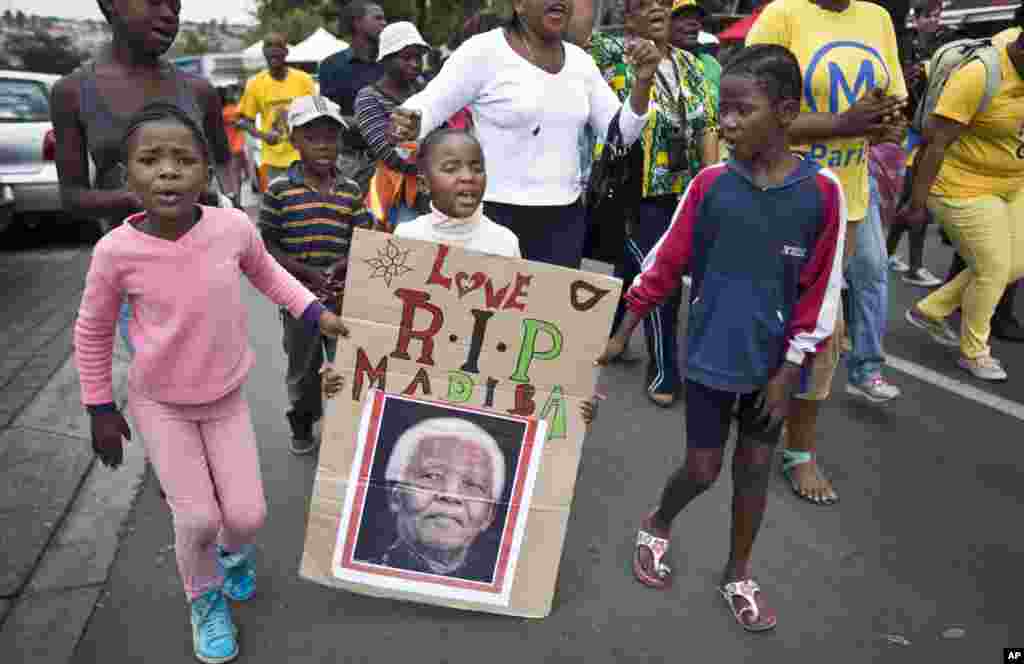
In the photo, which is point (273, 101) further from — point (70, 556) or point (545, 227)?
point (70, 556)

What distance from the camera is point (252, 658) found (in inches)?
97.2

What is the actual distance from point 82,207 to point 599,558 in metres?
2.15

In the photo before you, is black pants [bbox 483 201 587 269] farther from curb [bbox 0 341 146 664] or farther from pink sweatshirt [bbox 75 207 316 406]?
curb [bbox 0 341 146 664]

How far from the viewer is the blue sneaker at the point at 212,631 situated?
8.00 ft

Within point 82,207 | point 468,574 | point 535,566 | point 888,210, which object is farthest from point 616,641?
point 888,210

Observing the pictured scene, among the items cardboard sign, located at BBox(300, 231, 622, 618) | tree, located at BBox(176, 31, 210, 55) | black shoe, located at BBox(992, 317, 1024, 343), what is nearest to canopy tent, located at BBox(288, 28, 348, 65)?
black shoe, located at BBox(992, 317, 1024, 343)

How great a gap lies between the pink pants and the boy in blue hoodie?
44.1 inches

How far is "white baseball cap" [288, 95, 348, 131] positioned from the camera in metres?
3.22

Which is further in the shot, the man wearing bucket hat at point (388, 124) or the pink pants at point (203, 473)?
the man wearing bucket hat at point (388, 124)

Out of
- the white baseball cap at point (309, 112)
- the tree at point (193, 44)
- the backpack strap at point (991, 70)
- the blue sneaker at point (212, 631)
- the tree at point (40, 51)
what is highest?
the backpack strap at point (991, 70)

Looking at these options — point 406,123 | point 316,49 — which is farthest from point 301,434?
point 316,49

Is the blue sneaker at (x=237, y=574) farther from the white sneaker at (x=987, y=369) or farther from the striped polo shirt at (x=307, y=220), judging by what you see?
the white sneaker at (x=987, y=369)

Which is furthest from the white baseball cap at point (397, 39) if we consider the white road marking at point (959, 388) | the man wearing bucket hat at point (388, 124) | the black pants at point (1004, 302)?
the black pants at point (1004, 302)

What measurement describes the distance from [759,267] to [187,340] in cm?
165
